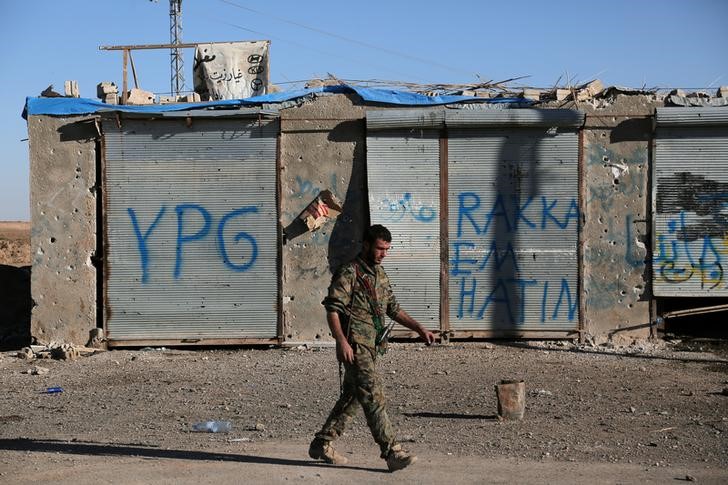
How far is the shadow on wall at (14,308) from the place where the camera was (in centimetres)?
1273

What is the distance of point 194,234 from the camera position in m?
11.1

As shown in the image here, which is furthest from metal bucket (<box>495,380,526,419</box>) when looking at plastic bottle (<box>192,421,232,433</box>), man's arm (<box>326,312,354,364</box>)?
plastic bottle (<box>192,421,232,433</box>)

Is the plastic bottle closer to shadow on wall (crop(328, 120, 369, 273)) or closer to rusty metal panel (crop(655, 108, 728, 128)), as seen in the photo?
shadow on wall (crop(328, 120, 369, 273))

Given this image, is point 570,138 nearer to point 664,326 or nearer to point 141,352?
point 664,326

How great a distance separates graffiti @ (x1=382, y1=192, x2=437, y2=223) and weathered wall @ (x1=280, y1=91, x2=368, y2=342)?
30cm

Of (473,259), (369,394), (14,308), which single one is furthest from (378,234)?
(14,308)

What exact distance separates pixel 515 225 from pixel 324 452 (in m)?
5.92

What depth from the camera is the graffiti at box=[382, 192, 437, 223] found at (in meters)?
11.1

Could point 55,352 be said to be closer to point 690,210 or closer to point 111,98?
point 111,98

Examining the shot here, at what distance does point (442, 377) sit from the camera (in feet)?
30.9

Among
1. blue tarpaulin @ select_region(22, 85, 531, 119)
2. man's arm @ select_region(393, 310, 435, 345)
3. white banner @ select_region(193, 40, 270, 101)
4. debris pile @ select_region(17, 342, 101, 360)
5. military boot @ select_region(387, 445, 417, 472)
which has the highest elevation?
white banner @ select_region(193, 40, 270, 101)

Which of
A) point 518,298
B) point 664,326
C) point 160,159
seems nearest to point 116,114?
point 160,159

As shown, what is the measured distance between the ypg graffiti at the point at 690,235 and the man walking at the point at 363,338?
242 inches

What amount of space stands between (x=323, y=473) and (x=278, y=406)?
241cm
